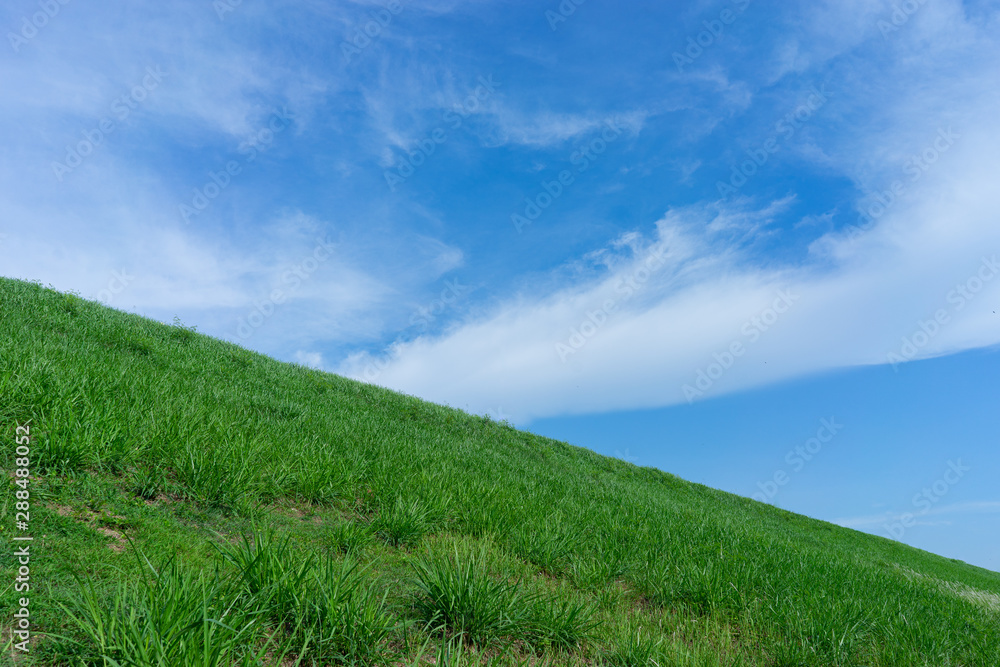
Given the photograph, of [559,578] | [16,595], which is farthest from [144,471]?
[559,578]

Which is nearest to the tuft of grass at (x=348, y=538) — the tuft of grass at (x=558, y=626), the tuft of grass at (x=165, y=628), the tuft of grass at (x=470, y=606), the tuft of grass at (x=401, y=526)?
the tuft of grass at (x=401, y=526)

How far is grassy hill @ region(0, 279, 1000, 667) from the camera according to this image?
2680 millimetres

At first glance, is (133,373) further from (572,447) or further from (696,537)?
(572,447)

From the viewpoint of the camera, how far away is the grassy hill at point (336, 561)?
2680 mm

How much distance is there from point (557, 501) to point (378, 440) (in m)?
2.90

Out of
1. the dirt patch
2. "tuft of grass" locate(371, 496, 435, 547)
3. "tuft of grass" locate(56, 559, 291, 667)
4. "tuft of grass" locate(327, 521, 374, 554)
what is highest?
"tuft of grass" locate(371, 496, 435, 547)

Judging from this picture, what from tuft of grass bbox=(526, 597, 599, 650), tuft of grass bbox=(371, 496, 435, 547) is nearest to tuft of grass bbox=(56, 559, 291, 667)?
tuft of grass bbox=(526, 597, 599, 650)

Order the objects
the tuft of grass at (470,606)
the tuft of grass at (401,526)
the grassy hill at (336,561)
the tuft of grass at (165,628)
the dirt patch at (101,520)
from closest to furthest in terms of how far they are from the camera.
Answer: the tuft of grass at (165,628)
the grassy hill at (336,561)
the tuft of grass at (470,606)
the dirt patch at (101,520)
the tuft of grass at (401,526)

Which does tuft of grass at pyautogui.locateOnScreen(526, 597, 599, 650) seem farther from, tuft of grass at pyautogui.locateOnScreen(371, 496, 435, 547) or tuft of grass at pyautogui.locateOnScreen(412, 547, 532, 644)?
tuft of grass at pyautogui.locateOnScreen(371, 496, 435, 547)

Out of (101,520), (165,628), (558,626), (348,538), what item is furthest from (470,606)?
(101,520)

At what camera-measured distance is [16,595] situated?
2.58 m

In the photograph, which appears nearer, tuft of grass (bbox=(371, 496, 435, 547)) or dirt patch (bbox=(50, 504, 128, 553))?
dirt patch (bbox=(50, 504, 128, 553))

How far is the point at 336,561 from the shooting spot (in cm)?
378

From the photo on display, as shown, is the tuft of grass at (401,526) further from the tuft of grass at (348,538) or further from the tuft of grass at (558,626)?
the tuft of grass at (558,626)
